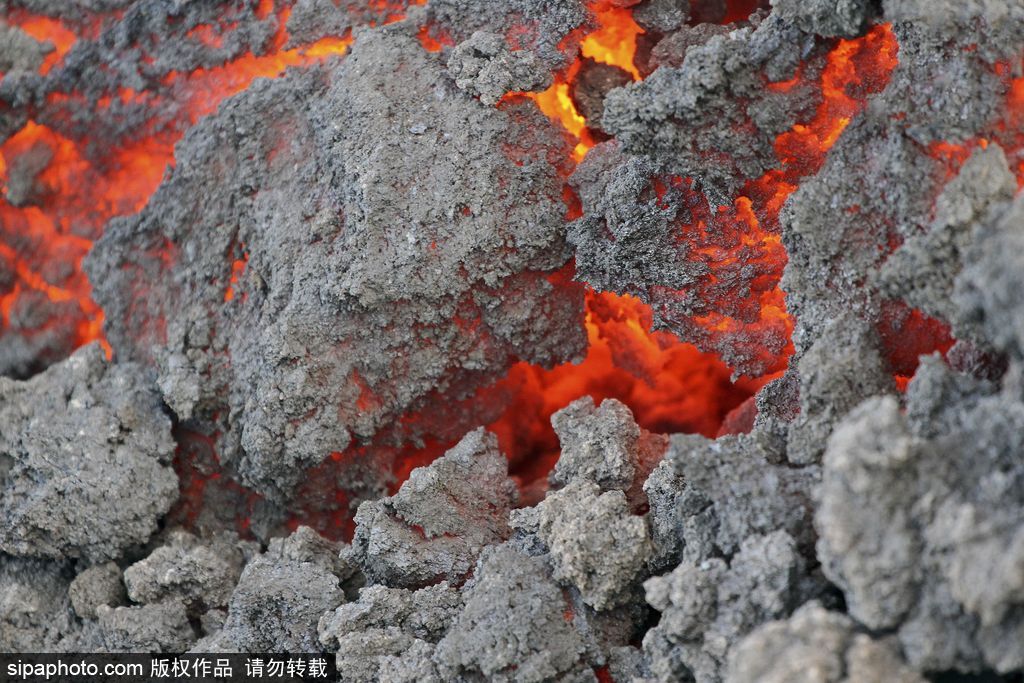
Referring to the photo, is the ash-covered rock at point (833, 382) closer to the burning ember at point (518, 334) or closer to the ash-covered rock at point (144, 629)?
the burning ember at point (518, 334)

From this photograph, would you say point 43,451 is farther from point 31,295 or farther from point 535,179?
point 535,179

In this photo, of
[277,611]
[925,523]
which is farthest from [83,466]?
[925,523]

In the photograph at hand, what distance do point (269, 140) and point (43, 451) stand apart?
106 centimetres

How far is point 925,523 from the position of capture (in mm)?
1819

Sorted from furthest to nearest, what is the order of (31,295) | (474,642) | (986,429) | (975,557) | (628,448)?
(31,295), (628,448), (474,642), (986,429), (975,557)

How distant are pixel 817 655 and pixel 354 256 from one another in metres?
1.54

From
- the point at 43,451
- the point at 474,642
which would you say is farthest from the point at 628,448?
the point at 43,451

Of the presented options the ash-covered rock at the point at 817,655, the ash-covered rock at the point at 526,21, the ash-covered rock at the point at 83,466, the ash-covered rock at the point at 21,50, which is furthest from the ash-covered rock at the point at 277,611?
the ash-covered rock at the point at 21,50

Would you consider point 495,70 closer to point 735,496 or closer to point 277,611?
point 735,496

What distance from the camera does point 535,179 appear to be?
286 centimetres

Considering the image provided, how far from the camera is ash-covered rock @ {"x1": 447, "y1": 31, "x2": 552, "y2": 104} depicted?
2805mm

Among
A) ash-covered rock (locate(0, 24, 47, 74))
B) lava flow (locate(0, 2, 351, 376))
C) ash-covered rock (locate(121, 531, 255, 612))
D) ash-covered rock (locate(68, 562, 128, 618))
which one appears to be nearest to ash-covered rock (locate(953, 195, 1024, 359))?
ash-covered rock (locate(121, 531, 255, 612))

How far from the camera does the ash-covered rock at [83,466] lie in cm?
297

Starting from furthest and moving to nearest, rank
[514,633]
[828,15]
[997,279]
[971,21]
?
[514,633] < [828,15] < [971,21] < [997,279]
